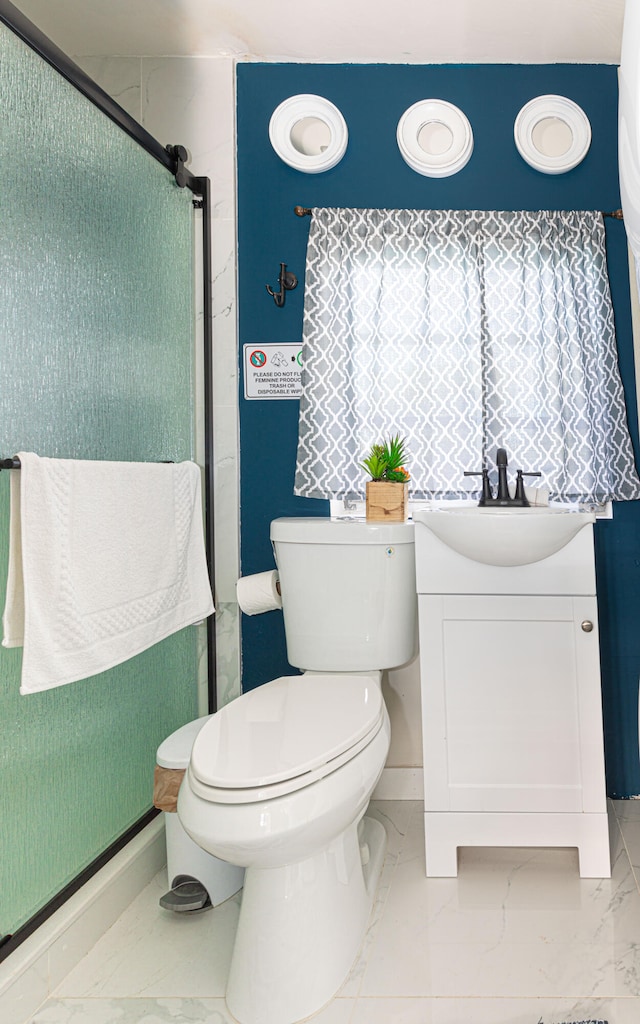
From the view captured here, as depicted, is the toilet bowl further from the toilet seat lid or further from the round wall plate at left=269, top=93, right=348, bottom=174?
the round wall plate at left=269, top=93, right=348, bottom=174

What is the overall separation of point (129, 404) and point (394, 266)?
95 centimetres

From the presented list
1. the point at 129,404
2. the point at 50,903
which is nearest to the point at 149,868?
the point at 50,903

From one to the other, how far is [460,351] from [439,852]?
4.52ft

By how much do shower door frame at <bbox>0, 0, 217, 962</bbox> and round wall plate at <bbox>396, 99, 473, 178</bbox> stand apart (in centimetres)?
62

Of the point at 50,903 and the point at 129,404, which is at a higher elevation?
the point at 129,404

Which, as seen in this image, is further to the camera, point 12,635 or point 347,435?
point 347,435

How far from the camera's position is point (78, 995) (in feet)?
4.49

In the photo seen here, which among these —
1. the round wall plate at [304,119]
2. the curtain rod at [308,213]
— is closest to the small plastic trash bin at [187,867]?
the curtain rod at [308,213]

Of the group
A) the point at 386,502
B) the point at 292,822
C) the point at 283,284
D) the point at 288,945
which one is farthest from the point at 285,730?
the point at 283,284

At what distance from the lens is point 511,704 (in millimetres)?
1792

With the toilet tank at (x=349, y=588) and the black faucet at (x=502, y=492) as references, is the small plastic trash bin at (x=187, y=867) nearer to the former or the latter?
the toilet tank at (x=349, y=588)

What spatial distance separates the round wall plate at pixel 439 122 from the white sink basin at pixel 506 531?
3.80ft

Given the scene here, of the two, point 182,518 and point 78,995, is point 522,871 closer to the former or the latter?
point 78,995

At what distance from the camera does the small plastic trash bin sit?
1651 millimetres
